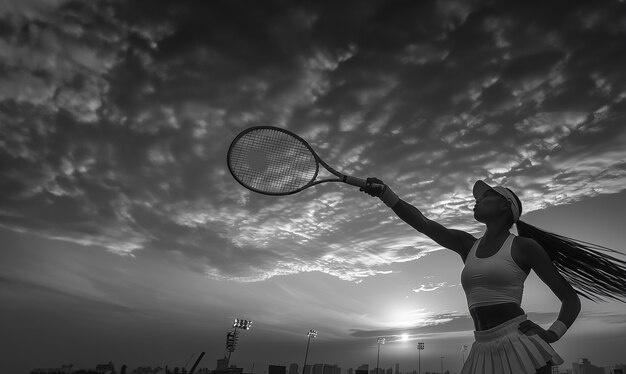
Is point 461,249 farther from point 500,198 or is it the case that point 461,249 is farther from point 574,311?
point 574,311

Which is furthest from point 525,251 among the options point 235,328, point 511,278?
point 235,328

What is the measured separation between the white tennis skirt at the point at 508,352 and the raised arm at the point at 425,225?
3.44 feet

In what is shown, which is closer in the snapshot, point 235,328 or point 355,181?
point 355,181

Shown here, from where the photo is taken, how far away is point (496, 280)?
3.37 metres

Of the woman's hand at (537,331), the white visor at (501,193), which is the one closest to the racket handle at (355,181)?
the white visor at (501,193)

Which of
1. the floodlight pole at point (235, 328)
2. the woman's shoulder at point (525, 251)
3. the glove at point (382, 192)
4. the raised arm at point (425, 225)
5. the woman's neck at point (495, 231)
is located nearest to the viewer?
the woman's shoulder at point (525, 251)

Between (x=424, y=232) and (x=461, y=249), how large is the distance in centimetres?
46

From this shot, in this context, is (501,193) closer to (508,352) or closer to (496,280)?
(496,280)

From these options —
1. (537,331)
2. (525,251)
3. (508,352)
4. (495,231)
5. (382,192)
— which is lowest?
(508,352)

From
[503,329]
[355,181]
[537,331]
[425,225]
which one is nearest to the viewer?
[537,331]

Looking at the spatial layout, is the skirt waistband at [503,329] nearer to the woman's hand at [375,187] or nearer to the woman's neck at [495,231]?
the woman's neck at [495,231]

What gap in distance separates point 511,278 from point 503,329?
0.45 metres

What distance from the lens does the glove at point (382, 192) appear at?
4.71 m

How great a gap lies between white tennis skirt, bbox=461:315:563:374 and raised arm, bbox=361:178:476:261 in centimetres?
105
